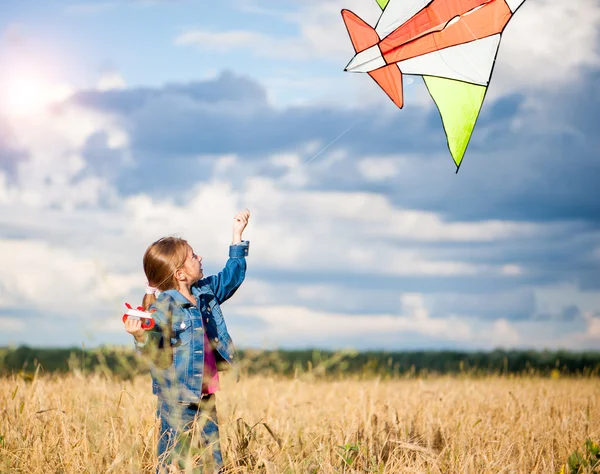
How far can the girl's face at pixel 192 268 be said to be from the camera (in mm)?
4965

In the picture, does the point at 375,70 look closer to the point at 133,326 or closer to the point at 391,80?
the point at 391,80

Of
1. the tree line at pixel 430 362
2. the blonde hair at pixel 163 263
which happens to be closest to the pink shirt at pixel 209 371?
the blonde hair at pixel 163 263

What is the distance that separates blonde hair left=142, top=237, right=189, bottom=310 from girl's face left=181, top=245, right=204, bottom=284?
1.3 inches

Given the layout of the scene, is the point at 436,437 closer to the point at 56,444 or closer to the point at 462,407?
the point at 462,407

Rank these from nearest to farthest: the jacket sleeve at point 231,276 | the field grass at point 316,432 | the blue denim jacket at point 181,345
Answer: the blue denim jacket at point 181,345 → the field grass at point 316,432 → the jacket sleeve at point 231,276

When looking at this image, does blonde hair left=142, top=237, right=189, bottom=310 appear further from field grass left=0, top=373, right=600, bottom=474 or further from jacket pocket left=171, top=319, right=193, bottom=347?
field grass left=0, top=373, right=600, bottom=474

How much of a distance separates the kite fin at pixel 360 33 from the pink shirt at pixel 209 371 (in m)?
Result: 2.48

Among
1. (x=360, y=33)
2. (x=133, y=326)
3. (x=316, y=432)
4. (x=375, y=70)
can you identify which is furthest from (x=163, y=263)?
(x=360, y=33)

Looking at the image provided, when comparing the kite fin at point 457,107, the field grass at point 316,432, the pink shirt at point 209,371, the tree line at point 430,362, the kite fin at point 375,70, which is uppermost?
the kite fin at point 375,70

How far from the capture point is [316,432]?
5.82 m

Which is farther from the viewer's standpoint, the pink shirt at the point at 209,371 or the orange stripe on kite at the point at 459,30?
the orange stripe on kite at the point at 459,30

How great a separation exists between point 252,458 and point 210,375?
73 centimetres

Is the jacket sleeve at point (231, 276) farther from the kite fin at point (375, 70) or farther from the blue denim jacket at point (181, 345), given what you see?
the kite fin at point (375, 70)

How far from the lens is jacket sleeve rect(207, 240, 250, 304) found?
17.0 ft
